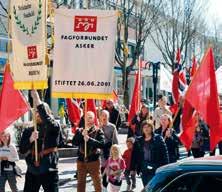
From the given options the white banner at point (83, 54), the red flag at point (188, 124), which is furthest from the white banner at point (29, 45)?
the red flag at point (188, 124)

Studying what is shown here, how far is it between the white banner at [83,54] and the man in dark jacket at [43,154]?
1003 mm

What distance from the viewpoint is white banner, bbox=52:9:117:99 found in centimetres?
883

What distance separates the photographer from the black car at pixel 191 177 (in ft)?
15.2

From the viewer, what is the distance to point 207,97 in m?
10.3

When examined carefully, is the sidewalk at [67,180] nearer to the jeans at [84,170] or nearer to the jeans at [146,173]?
the jeans at [84,170]

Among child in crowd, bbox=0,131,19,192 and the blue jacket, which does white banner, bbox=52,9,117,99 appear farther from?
child in crowd, bbox=0,131,19,192

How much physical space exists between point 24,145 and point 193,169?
12.3ft

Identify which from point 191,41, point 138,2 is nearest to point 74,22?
point 138,2

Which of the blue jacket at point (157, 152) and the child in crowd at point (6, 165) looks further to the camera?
the child in crowd at point (6, 165)

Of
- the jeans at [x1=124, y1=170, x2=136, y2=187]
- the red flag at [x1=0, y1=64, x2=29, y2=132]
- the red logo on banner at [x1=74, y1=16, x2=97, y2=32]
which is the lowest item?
the jeans at [x1=124, y1=170, x2=136, y2=187]

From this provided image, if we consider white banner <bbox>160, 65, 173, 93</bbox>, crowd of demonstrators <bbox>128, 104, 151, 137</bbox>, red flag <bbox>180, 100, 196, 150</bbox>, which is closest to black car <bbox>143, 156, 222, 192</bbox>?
red flag <bbox>180, 100, 196, 150</bbox>

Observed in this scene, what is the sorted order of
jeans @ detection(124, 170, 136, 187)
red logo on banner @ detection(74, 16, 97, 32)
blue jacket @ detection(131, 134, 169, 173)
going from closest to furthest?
1. red logo on banner @ detection(74, 16, 97, 32)
2. blue jacket @ detection(131, 134, 169, 173)
3. jeans @ detection(124, 170, 136, 187)

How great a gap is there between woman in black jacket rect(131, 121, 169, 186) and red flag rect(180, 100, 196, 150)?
1608 millimetres

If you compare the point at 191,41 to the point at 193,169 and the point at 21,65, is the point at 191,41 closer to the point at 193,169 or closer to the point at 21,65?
the point at 21,65
